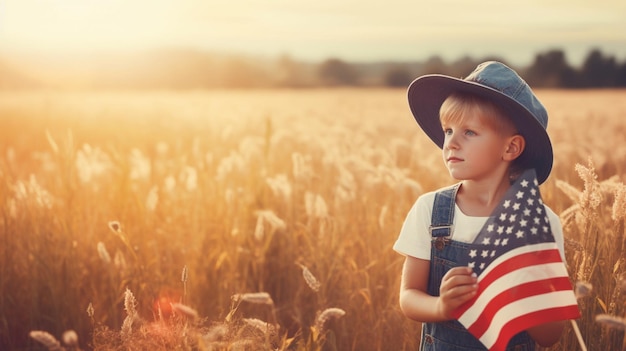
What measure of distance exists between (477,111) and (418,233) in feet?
1.42

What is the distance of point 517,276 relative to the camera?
6.05 feet

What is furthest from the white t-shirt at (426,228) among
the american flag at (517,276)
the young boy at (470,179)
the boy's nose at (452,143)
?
the boy's nose at (452,143)

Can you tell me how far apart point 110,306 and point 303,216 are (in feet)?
4.38

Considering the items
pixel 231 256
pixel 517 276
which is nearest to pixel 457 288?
pixel 517 276

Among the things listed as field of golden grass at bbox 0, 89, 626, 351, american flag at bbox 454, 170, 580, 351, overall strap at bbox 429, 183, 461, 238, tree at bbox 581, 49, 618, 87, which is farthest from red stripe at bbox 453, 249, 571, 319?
tree at bbox 581, 49, 618, 87

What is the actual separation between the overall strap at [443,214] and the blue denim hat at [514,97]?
0.27m

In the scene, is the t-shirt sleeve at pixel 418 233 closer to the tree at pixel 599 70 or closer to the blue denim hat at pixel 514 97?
the blue denim hat at pixel 514 97

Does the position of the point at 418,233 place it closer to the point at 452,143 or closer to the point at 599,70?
the point at 452,143

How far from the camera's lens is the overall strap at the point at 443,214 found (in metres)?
2.09

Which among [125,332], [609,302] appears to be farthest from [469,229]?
[125,332]

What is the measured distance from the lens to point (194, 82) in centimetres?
Answer: 6016

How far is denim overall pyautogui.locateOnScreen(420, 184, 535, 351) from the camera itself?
81.4 inches

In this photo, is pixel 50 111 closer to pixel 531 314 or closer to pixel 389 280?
pixel 389 280

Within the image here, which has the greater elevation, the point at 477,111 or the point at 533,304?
the point at 477,111
